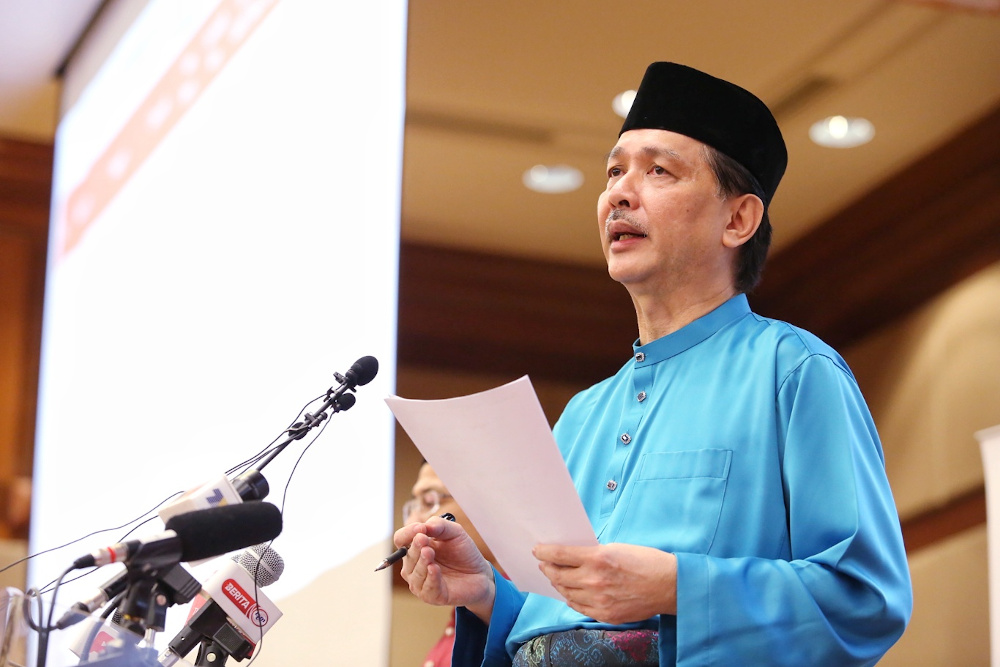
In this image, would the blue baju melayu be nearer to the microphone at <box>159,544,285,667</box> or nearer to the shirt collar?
the shirt collar

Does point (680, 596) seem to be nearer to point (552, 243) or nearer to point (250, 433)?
point (250, 433)

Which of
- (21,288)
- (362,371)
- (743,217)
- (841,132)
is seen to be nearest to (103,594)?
(362,371)

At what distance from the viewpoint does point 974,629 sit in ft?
11.7

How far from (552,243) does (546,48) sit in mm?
766

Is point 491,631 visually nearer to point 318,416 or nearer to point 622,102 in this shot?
point 318,416

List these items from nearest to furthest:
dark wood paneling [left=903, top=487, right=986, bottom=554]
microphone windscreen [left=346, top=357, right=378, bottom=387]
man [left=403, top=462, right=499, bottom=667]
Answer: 1. microphone windscreen [left=346, top=357, right=378, bottom=387]
2. man [left=403, top=462, right=499, bottom=667]
3. dark wood paneling [left=903, top=487, right=986, bottom=554]

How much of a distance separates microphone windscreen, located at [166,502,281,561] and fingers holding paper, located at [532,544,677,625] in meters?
0.33

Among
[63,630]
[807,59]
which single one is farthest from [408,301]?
[63,630]

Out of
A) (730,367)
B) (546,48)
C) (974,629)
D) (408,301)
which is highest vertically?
(546,48)

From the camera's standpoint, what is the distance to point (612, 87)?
12.7 ft

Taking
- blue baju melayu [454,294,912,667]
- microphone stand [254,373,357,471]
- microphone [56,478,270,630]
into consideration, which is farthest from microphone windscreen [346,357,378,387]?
blue baju melayu [454,294,912,667]

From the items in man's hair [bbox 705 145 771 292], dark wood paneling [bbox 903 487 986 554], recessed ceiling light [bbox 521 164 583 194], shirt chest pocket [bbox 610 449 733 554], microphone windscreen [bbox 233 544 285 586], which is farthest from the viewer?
recessed ceiling light [bbox 521 164 583 194]

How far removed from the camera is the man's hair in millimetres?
1729

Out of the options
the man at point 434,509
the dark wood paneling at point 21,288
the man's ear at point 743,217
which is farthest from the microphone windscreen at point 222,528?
the dark wood paneling at point 21,288
